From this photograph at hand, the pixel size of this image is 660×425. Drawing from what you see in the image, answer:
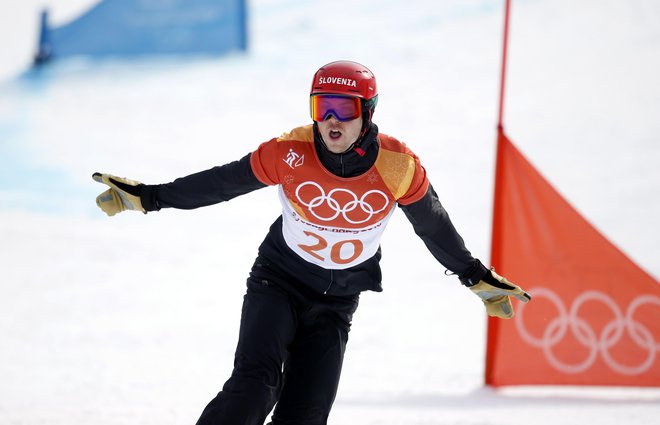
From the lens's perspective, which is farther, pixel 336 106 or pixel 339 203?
pixel 339 203

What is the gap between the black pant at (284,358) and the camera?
339 centimetres

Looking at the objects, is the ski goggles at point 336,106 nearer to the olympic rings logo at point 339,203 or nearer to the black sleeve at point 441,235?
the olympic rings logo at point 339,203

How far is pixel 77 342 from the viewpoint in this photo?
6266mm

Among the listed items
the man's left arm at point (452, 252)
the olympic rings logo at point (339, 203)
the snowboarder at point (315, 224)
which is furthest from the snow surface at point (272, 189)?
the olympic rings logo at point (339, 203)

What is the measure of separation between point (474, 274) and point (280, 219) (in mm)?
885

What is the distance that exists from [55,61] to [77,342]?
766cm

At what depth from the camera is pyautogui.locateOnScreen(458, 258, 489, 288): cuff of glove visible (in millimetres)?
3975

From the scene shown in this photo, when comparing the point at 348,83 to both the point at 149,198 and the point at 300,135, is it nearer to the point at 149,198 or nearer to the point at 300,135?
the point at 300,135

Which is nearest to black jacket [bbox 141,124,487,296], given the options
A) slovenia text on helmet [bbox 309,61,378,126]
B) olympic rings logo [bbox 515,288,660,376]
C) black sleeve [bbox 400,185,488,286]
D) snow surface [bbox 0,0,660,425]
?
black sleeve [bbox 400,185,488,286]

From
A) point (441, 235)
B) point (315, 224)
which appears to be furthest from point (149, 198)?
point (441, 235)

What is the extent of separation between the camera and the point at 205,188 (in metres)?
3.71

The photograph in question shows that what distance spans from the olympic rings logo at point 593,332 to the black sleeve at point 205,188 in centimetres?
250

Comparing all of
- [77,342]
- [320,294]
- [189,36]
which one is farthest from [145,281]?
[189,36]

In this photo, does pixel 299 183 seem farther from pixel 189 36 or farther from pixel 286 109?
pixel 189 36
